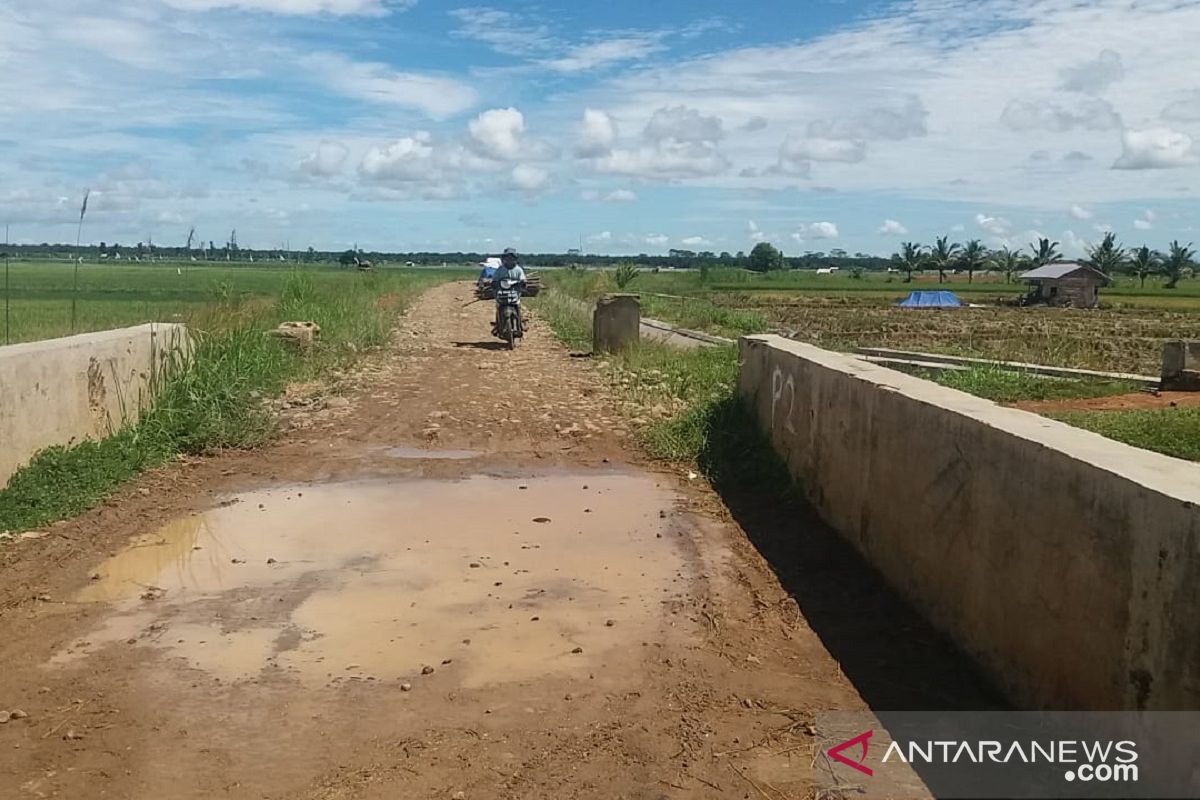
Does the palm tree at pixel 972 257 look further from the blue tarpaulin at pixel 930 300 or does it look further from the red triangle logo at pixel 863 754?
the red triangle logo at pixel 863 754

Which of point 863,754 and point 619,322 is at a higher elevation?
point 619,322

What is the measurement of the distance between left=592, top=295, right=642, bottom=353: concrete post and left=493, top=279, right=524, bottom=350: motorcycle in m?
2.04

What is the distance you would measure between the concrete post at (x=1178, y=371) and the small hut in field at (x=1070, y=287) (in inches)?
1825

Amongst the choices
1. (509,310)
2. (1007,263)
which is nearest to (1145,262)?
(1007,263)

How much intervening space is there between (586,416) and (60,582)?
21.3ft

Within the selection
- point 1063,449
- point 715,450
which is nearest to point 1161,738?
point 1063,449

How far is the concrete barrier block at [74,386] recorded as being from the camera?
24.3ft

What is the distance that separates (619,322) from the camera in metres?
18.1

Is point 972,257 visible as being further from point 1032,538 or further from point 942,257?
point 1032,538

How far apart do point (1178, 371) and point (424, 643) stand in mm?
11625

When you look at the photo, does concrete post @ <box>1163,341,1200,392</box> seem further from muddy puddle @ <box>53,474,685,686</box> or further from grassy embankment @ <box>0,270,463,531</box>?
grassy embankment @ <box>0,270,463,531</box>

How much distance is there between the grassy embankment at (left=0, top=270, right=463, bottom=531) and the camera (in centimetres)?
750

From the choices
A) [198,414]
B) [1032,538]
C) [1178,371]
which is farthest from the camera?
[1178,371]

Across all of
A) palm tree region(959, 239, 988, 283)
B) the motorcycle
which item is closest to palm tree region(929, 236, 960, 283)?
palm tree region(959, 239, 988, 283)
